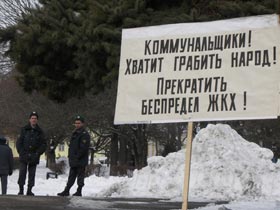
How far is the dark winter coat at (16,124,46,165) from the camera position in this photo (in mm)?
11789

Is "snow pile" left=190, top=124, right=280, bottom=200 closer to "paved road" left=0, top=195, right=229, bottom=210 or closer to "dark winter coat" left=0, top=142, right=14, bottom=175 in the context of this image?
"paved road" left=0, top=195, right=229, bottom=210

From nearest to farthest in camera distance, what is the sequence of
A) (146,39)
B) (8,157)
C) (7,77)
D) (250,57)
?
(250,57) < (146,39) < (8,157) < (7,77)

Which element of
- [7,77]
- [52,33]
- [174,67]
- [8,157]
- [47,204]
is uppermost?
[7,77]

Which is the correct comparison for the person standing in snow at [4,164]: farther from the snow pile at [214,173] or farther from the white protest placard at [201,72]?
the white protest placard at [201,72]

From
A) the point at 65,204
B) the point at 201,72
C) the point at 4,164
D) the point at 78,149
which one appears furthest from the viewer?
the point at 4,164

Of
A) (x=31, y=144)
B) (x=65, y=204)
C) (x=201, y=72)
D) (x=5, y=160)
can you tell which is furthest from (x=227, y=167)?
(x=201, y=72)

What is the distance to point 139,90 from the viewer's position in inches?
281

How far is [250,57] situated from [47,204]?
487 cm

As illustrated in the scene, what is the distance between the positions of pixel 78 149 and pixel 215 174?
16.5ft

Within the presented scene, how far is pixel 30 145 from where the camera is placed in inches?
464

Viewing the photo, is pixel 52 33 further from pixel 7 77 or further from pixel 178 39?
pixel 7 77

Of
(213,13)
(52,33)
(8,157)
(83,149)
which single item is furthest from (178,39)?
(8,157)

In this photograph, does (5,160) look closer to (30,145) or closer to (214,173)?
(30,145)

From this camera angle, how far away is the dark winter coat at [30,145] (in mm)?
11789
